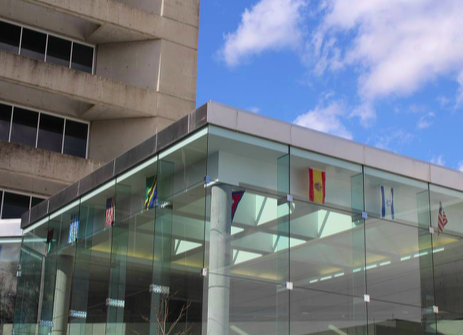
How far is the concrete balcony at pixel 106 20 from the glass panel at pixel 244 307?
78.1 ft

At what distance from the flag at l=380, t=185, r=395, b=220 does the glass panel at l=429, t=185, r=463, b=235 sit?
1.42 metres

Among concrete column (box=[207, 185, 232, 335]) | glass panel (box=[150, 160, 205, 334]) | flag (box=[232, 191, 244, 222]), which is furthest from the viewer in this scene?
flag (box=[232, 191, 244, 222])

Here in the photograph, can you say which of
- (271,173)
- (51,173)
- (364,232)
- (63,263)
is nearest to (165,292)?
(271,173)

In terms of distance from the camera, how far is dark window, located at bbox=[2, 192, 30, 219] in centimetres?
3572

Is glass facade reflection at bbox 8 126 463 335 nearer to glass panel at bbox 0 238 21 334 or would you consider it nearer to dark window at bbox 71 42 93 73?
glass panel at bbox 0 238 21 334

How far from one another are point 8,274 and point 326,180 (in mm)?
13815

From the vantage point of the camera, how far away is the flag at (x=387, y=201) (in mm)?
19172

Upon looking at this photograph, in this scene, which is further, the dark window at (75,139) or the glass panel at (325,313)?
the dark window at (75,139)

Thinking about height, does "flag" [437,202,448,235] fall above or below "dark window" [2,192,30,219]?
below

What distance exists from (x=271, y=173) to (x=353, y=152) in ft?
8.10

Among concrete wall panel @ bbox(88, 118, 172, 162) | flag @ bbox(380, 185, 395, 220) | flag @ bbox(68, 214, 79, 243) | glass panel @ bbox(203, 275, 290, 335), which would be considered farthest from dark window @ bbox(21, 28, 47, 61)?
glass panel @ bbox(203, 275, 290, 335)

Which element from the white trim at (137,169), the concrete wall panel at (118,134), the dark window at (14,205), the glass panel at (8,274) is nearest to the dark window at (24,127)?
the dark window at (14,205)

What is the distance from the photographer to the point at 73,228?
22.5 m

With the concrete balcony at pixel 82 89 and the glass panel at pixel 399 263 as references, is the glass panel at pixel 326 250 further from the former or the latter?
the concrete balcony at pixel 82 89
